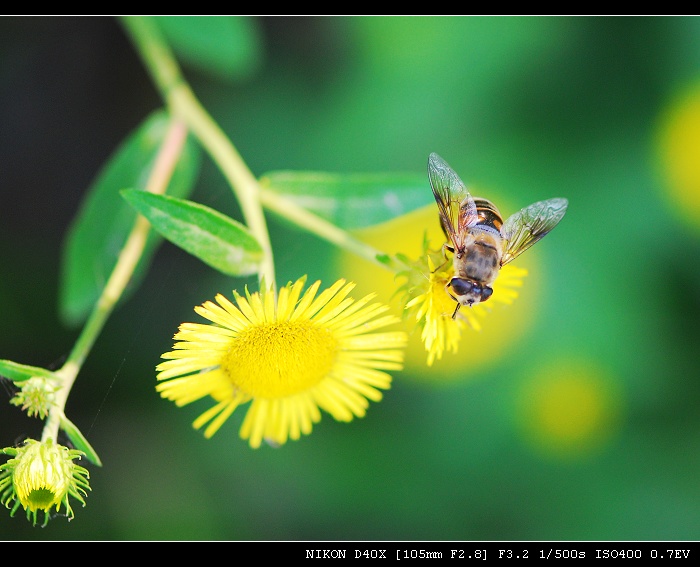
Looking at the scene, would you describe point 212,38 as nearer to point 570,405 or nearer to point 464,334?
point 464,334

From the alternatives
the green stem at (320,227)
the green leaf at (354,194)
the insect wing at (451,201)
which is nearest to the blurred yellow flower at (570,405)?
the green leaf at (354,194)

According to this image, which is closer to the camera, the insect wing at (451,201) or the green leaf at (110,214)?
the insect wing at (451,201)

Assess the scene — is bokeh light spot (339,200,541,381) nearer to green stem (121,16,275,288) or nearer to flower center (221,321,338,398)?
green stem (121,16,275,288)

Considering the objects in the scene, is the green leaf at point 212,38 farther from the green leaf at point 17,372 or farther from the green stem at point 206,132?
the green leaf at point 17,372

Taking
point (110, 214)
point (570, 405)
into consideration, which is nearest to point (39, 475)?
point (110, 214)

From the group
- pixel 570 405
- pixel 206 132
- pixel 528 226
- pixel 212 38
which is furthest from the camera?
pixel 570 405

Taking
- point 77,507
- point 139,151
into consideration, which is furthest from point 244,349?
point 77,507
